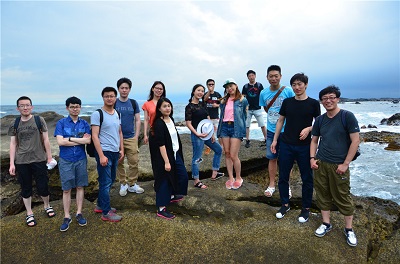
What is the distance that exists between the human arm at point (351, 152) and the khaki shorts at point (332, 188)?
85 millimetres

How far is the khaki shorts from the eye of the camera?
10.9 ft

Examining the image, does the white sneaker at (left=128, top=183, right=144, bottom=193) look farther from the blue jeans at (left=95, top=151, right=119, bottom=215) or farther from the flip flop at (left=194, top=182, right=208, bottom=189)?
the flip flop at (left=194, top=182, right=208, bottom=189)

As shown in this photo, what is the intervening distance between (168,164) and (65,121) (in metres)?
1.74

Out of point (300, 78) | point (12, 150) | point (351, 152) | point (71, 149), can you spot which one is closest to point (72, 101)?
point (71, 149)

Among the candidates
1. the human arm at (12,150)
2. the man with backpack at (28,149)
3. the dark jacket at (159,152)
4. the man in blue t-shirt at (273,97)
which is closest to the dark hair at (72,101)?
the man with backpack at (28,149)

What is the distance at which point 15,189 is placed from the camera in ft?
22.3

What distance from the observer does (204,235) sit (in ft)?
12.0

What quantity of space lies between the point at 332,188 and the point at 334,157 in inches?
18.1

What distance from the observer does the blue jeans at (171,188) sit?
416cm

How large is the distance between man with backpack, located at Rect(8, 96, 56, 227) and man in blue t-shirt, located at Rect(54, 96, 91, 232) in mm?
549

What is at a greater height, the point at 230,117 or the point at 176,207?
the point at 230,117

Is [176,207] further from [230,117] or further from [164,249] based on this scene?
[230,117]

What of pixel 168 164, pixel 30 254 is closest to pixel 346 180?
pixel 168 164

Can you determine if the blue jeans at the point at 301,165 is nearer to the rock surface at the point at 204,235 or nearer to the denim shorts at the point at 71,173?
the rock surface at the point at 204,235
